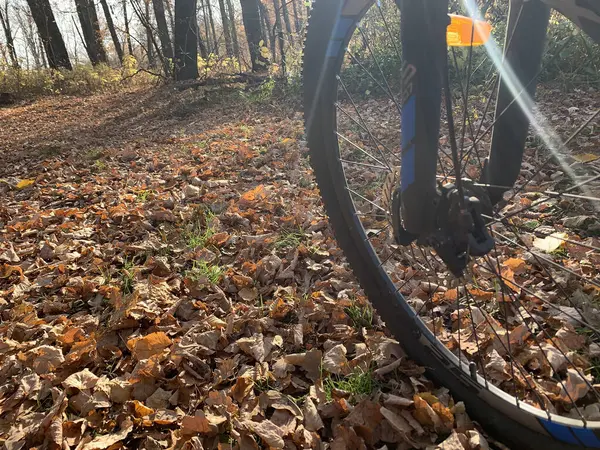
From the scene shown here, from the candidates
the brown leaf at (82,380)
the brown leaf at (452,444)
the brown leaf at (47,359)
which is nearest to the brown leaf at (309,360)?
the brown leaf at (452,444)

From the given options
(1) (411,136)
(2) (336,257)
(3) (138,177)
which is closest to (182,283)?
(2) (336,257)

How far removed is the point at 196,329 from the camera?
1797mm

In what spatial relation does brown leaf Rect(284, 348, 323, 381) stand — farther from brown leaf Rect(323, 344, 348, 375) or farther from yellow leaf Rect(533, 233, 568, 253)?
yellow leaf Rect(533, 233, 568, 253)

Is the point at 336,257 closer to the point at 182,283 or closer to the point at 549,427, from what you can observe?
the point at 182,283

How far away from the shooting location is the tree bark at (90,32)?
1178 cm

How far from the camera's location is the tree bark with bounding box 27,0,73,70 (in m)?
10.6

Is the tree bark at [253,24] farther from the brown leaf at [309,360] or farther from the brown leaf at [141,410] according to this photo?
the brown leaf at [141,410]

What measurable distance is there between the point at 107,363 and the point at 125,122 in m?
5.67

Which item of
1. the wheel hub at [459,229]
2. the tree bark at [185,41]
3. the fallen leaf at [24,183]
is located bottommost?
the fallen leaf at [24,183]

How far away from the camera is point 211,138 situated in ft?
16.4

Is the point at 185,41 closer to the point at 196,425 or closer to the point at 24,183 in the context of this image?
the point at 24,183

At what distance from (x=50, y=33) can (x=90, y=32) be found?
4.73 ft

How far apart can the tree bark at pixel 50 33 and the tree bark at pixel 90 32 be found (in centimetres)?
86

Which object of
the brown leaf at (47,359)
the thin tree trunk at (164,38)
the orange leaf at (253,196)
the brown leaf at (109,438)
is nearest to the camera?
the brown leaf at (109,438)
